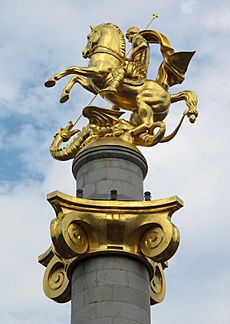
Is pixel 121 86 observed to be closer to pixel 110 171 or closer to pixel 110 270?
pixel 110 171

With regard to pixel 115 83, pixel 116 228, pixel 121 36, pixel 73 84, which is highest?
pixel 121 36

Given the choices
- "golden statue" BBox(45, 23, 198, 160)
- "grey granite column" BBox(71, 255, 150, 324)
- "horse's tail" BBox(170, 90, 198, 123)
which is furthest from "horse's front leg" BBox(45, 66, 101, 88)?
"grey granite column" BBox(71, 255, 150, 324)

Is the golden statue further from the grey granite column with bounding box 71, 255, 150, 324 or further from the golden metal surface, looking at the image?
the grey granite column with bounding box 71, 255, 150, 324

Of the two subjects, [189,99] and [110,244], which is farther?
[189,99]

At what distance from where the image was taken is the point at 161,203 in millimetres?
19953

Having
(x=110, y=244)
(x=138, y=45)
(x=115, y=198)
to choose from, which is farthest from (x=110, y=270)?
(x=138, y=45)

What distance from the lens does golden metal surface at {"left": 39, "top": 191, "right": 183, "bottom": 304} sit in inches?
771

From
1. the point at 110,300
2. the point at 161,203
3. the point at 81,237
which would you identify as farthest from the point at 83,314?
the point at 161,203

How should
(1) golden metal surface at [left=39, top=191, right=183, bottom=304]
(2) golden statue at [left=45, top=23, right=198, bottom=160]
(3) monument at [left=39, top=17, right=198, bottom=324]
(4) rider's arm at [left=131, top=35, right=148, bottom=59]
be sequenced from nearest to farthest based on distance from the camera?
1. (3) monument at [left=39, top=17, right=198, bottom=324]
2. (1) golden metal surface at [left=39, top=191, right=183, bottom=304]
3. (2) golden statue at [left=45, top=23, right=198, bottom=160]
4. (4) rider's arm at [left=131, top=35, right=148, bottom=59]

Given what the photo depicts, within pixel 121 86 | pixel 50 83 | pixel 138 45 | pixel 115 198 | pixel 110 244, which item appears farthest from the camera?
pixel 138 45

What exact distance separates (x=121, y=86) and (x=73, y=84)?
160 cm

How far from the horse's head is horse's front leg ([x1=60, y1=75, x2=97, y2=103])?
2.72 feet

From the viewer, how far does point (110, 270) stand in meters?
19.2

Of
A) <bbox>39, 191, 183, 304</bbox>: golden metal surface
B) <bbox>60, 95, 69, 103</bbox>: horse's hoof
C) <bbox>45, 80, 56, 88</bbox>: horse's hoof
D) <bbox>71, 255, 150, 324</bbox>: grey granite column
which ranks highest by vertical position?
<bbox>45, 80, 56, 88</bbox>: horse's hoof
